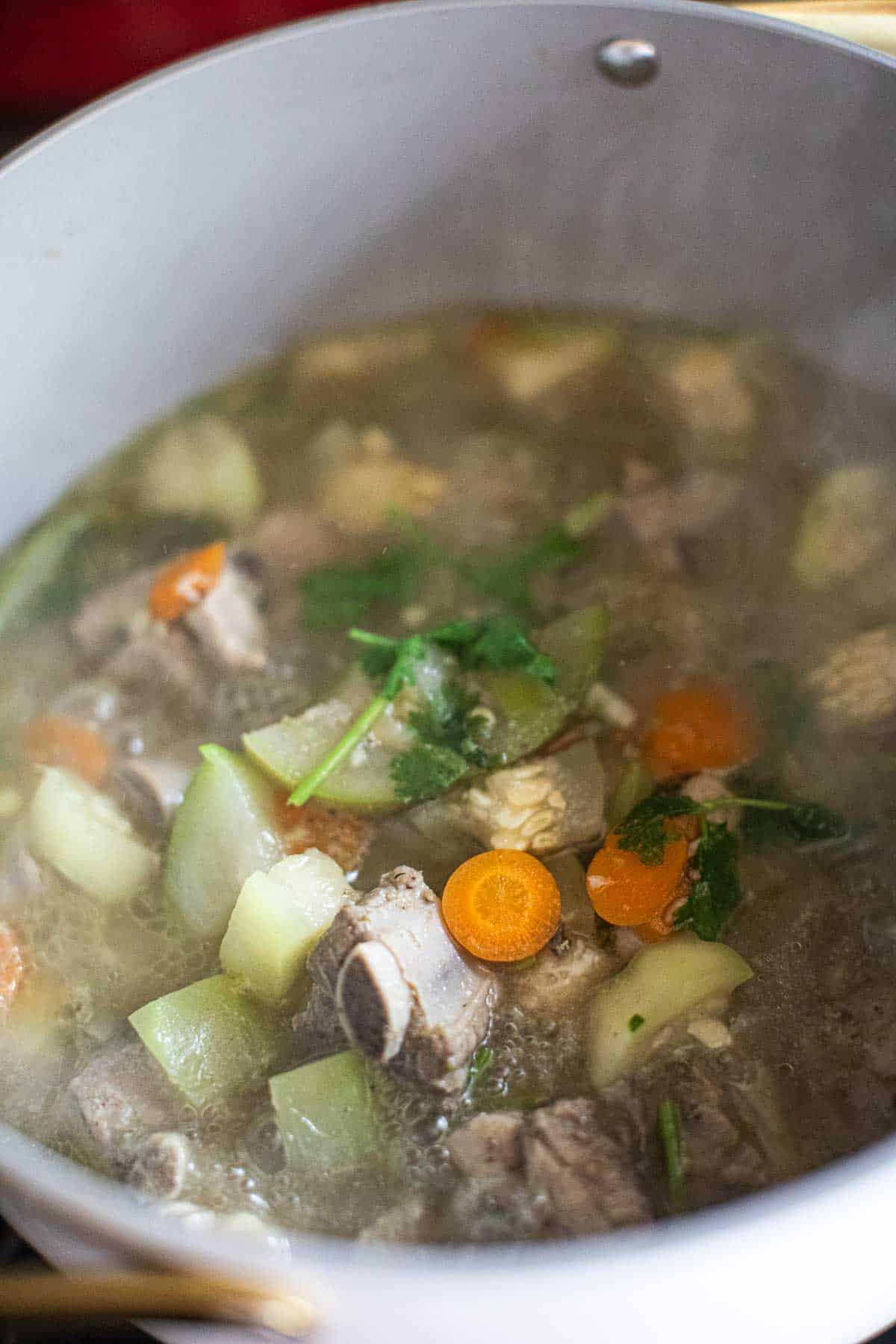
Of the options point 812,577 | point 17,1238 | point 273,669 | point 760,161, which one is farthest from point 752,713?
point 17,1238

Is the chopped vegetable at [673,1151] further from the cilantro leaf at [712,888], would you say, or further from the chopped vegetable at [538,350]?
the chopped vegetable at [538,350]

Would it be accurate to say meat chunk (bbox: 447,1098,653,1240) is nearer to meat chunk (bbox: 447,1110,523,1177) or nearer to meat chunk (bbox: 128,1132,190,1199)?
meat chunk (bbox: 447,1110,523,1177)

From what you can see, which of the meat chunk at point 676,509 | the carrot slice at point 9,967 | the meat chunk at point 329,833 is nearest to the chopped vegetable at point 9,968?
the carrot slice at point 9,967

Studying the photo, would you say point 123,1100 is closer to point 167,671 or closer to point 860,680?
point 167,671

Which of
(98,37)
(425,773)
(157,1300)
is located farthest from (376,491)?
(157,1300)

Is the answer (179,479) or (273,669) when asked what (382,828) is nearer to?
(273,669)

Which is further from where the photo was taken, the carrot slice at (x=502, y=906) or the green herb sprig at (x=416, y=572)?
the green herb sprig at (x=416, y=572)

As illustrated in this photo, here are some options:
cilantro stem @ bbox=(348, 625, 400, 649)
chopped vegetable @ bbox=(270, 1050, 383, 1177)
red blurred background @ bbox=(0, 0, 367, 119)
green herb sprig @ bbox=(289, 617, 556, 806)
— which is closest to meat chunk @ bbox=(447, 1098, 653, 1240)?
chopped vegetable @ bbox=(270, 1050, 383, 1177)
